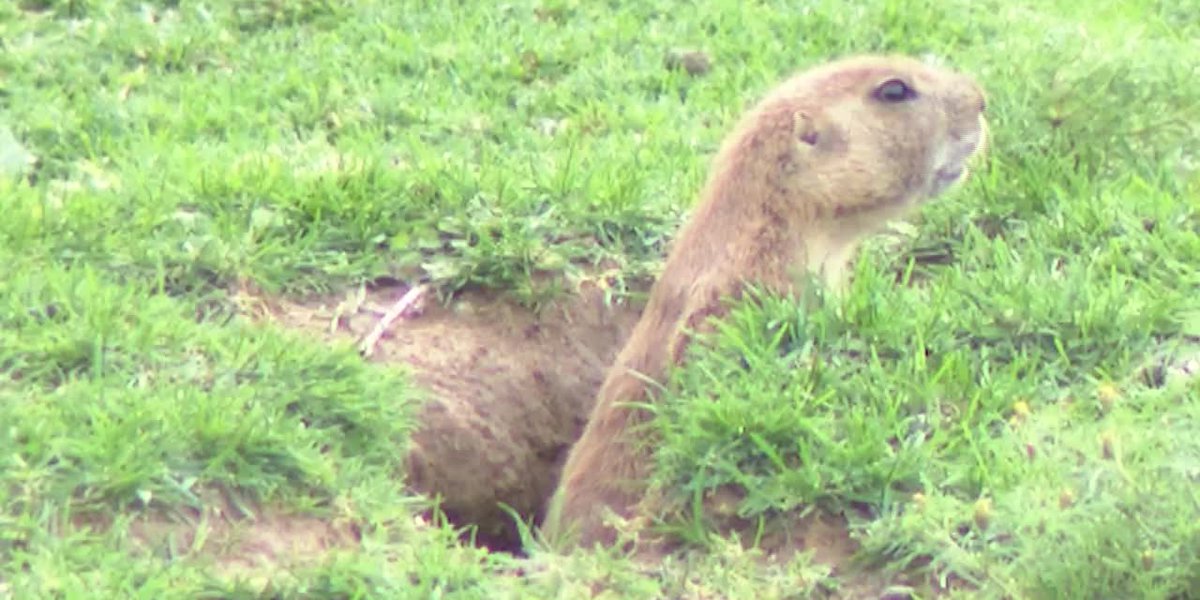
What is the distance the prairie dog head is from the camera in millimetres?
4465

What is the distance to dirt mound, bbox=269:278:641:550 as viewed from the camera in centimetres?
459

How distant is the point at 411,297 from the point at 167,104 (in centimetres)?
149

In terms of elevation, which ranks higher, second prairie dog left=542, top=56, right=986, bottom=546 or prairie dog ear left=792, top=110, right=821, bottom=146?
prairie dog ear left=792, top=110, right=821, bottom=146

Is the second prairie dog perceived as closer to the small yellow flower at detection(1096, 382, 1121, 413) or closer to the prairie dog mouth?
the prairie dog mouth

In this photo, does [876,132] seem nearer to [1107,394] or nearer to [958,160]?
[958,160]

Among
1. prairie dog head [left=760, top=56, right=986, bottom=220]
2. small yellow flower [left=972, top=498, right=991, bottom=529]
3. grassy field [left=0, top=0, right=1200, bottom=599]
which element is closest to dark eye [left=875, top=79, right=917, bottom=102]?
prairie dog head [left=760, top=56, right=986, bottom=220]

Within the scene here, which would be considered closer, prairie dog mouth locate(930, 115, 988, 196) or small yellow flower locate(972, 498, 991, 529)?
small yellow flower locate(972, 498, 991, 529)

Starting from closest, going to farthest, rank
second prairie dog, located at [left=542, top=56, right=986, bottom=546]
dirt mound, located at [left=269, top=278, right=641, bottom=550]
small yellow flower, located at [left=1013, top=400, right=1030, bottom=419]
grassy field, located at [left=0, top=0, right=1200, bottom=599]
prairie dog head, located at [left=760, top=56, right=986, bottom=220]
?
grassy field, located at [left=0, top=0, right=1200, bottom=599]
small yellow flower, located at [left=1013, top=400, right=1030, bottom=419]
second prairie dog, located at [left=542, top=56, right=986, bottom=546]
prairie dog head, located at [left=760, top=56, right=986, bottom=220]
dirt mound, located at [left=269, top=278, right=641, bottom=550]

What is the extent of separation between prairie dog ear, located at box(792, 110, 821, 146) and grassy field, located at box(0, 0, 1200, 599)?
0.37 metres

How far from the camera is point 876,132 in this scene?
4.57m

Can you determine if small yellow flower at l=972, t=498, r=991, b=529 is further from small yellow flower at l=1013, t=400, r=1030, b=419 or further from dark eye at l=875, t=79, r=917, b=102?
dark eye at l=875, t=79, r=917, b=102

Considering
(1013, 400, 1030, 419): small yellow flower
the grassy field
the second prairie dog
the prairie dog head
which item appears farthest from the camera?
Answer: the prairie dog head

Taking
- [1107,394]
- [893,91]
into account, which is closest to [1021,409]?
[1107,394]

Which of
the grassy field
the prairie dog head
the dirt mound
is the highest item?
the prairie dog head
